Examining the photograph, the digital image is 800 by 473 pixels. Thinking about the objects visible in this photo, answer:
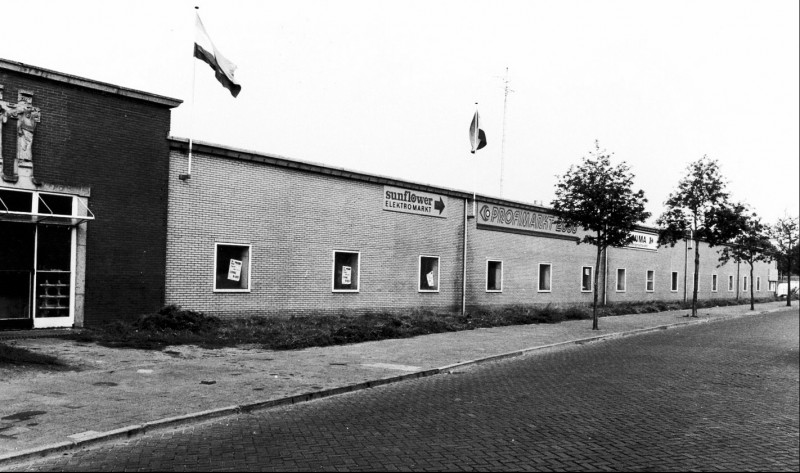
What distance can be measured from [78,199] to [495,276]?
707 inches

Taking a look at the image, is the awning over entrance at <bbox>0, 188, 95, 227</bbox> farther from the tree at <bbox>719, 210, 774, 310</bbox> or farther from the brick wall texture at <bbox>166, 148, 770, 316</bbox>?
the tree at <bbox>719, 210, 774, 310</bbox>

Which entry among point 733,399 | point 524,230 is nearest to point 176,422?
point 733,399

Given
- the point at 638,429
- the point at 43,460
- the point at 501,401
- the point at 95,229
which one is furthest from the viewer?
the point at 95,229

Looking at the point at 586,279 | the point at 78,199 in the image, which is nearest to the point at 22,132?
the point at 78,199

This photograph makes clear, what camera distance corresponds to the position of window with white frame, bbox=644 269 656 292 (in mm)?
40400

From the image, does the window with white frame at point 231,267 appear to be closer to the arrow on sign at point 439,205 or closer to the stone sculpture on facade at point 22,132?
the stone sculpture on facade at point 22,132

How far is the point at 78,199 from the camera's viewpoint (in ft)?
49.6

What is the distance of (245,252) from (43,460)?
42.1 feet

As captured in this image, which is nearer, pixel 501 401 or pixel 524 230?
pixel 501 401

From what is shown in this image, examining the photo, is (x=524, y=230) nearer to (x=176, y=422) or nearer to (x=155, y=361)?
(x=155, y=361)

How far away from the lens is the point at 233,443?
22.2 feet

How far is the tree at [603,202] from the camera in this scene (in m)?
20.8

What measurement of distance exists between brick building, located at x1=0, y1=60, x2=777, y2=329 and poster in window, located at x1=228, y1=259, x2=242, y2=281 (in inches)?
2.4

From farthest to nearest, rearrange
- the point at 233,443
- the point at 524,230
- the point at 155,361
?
the point at 524,230, the point at 155,361, the point at 233,443
